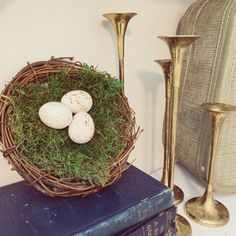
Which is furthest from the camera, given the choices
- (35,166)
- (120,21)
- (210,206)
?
(210,206)

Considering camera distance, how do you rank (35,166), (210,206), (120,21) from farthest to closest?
(210,206)
(120,21)
(35,166)

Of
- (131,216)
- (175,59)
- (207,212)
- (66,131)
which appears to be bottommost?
(207,212)

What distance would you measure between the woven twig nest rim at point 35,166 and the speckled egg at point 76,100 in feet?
0.20

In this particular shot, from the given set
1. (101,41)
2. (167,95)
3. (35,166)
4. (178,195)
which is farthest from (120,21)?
(178,195)

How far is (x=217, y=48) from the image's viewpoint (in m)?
0.67

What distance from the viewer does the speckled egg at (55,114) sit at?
0.46 m

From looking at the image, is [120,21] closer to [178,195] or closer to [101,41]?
[101,41]

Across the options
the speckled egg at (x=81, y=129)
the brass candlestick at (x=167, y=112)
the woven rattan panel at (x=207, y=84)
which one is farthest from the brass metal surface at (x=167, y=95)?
the speckled egg at (x=81, y=129)

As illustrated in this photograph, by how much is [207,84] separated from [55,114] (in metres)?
0.39

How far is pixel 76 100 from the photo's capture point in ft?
1.62

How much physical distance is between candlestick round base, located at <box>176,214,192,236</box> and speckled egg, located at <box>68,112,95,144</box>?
11.7 inches

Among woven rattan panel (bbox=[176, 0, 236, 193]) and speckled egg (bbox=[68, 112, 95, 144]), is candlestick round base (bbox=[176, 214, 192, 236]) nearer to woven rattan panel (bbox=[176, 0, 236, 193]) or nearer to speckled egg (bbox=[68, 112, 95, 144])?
woven rattan panel (bbox=[176, 0, 236, 193])

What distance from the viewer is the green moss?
1.51 ft

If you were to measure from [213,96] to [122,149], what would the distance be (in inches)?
11.1
